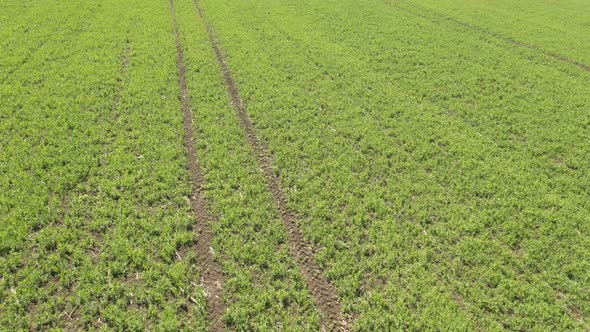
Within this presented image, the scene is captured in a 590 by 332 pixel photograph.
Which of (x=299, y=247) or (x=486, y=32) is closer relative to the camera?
(x=299, y=247)

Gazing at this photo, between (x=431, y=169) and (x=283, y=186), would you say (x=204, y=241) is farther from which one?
(x=431, y=169)

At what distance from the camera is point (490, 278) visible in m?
7.95

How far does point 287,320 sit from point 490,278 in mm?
4610

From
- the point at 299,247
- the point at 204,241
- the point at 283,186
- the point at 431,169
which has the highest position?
the point at 283,186

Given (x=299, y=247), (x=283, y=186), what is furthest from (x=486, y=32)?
(x=299, y=247)

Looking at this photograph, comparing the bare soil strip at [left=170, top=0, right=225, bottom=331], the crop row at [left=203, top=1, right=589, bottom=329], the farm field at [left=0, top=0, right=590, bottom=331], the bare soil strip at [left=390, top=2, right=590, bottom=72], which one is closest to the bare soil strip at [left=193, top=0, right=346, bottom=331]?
the farm field at [left=0, top=0, right=590, bottom=331]

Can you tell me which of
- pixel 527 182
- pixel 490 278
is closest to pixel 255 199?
pixel 490 278

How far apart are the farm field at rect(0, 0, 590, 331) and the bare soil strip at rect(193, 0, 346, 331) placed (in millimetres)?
45

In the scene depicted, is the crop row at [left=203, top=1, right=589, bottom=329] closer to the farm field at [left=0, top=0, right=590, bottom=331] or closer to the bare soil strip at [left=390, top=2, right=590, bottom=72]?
the farm field at [left=0, top=0, right=590, bottom=331]

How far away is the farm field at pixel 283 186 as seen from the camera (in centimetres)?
724

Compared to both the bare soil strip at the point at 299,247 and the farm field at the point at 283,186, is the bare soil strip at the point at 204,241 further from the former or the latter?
the bare soil strip at the point at 299,247

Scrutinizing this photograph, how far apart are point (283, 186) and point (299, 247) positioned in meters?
2.20

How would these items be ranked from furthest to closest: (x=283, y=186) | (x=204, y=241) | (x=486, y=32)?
(x=486, y=32), (x=283, y=186), (x=204, y=241)

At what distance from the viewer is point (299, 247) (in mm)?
8469
